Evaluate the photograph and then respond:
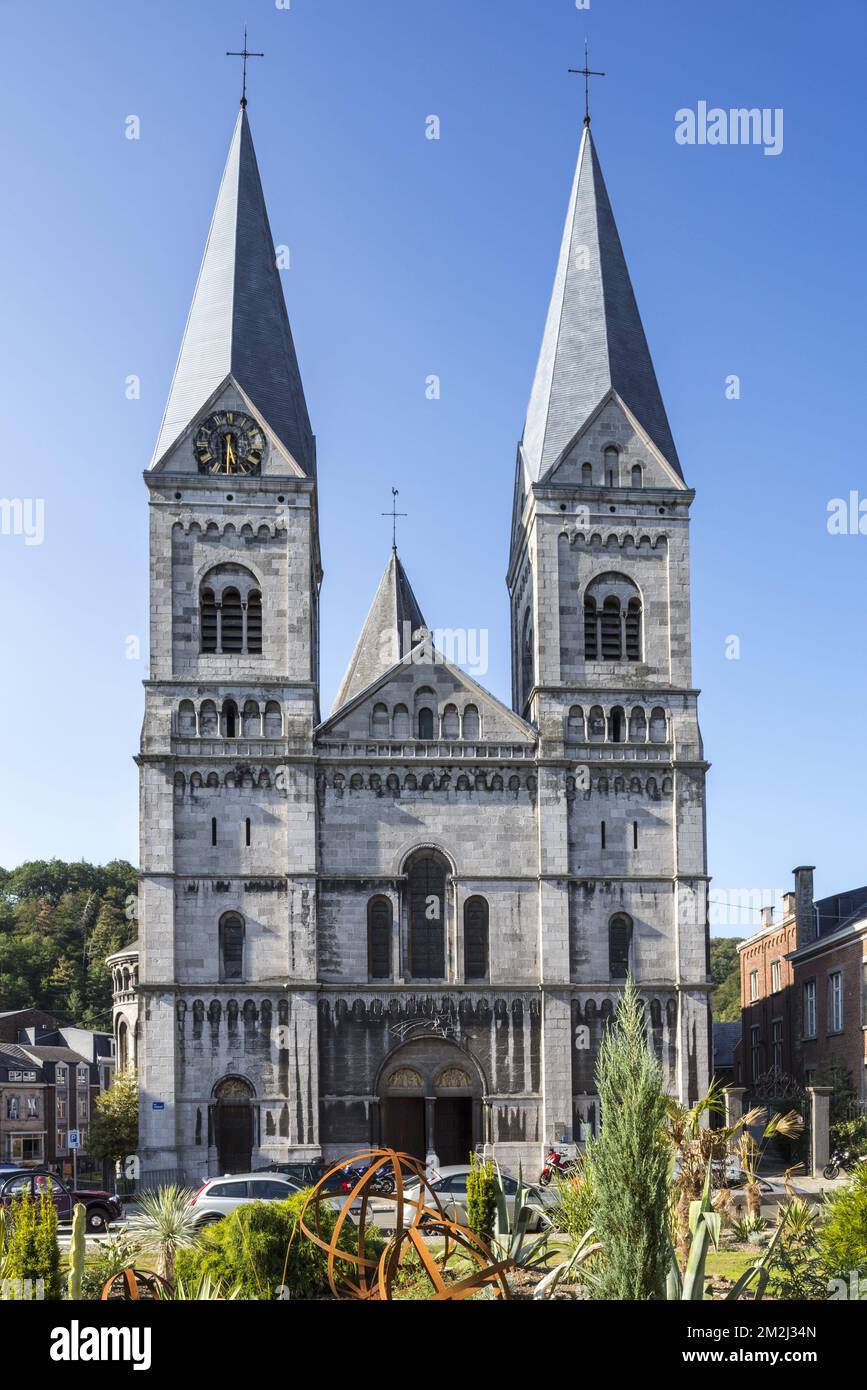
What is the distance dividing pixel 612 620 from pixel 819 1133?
17799 mm

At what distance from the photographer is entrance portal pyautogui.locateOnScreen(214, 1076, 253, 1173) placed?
45.0 metres

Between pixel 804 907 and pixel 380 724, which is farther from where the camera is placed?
pixel 804 907

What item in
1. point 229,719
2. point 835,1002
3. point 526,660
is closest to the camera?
point 229,719

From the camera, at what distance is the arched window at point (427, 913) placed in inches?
1848

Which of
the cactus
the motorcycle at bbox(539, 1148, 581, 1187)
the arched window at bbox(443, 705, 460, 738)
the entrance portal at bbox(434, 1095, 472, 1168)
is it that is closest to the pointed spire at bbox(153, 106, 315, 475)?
the arched window at bbox(443, 705, 460, 738)

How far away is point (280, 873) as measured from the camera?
4662 centimetres

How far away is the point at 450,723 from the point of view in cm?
4847

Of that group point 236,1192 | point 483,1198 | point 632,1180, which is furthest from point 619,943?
point 632,1180

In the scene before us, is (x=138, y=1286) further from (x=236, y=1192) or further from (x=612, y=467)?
(x=612, y=467)

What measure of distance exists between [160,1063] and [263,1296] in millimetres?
26114

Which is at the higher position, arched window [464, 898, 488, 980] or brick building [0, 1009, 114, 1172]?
arched window [464, 898, 488, 980]

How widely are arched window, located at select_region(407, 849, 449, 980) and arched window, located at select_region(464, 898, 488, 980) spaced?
0.74m

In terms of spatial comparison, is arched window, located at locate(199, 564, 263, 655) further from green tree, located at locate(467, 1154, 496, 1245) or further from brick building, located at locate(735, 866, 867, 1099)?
green tree, located at locate(467, 1154, 496, 1245)

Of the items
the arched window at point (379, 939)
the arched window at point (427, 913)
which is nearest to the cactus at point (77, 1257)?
the arched window at point (379, 939)
